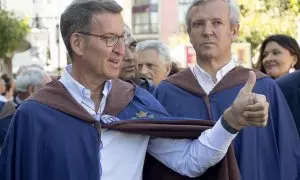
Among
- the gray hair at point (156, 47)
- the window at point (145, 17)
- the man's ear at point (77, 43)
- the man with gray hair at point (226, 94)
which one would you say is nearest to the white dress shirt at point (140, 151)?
the man's ear at point (77, 43)

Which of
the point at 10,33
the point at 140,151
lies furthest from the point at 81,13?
the point at 10,33

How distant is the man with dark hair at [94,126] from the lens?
3.44 m

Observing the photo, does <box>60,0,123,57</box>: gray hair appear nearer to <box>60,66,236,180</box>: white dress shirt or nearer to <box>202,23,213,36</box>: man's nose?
<box>60,66,236,180</box>: white dress shirt

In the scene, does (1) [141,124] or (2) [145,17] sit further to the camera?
(2) [145,17]

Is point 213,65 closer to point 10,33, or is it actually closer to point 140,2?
point 10,33

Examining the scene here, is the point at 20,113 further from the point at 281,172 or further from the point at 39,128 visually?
the point at 281,172

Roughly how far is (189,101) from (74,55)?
40.5 inches

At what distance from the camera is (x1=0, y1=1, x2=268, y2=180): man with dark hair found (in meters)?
3.44

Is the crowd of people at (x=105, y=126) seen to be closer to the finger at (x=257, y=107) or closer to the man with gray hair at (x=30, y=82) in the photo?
the finger at (x=257, y=107)

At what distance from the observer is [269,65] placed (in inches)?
263

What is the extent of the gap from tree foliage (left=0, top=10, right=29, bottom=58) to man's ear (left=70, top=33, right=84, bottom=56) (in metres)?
29.3

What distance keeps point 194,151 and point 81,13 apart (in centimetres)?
86

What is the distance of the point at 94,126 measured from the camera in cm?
350

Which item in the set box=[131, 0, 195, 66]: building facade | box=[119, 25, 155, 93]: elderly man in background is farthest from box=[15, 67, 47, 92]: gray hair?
box=[131, 0, 195, 66]: building facade
